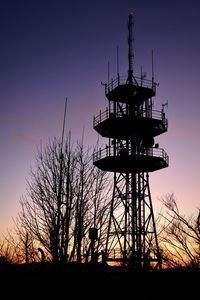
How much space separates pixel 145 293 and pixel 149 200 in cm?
1482

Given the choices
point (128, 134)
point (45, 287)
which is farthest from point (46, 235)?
point (128, 134)

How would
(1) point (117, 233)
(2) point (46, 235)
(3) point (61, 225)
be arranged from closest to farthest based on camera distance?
1. (3) point (61, 225)
2. (2) point (46, 235)
3. (1) point (117, 233)

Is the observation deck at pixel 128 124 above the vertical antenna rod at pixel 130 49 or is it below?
below

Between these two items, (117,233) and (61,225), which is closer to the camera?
(61,225)

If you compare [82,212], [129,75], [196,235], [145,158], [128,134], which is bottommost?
[196,235]

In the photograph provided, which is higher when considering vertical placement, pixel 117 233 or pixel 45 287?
pixel 117 233

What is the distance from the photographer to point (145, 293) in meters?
16.0

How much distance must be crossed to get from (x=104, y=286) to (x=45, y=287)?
8.02 feet

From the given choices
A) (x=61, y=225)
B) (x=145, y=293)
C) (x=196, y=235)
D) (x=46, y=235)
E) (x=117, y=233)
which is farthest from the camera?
(x=117, y=233)

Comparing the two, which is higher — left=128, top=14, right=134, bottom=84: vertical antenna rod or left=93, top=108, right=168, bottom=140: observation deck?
left=128, top=14, right=134, bottom=84: vertical antenna rod

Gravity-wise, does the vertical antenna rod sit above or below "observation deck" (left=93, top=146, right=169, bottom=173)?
above

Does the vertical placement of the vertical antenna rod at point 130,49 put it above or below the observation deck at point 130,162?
above

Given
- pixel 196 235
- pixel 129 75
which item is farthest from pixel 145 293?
pixel 129 75

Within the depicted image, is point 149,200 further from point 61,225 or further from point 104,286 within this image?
point 104,286
